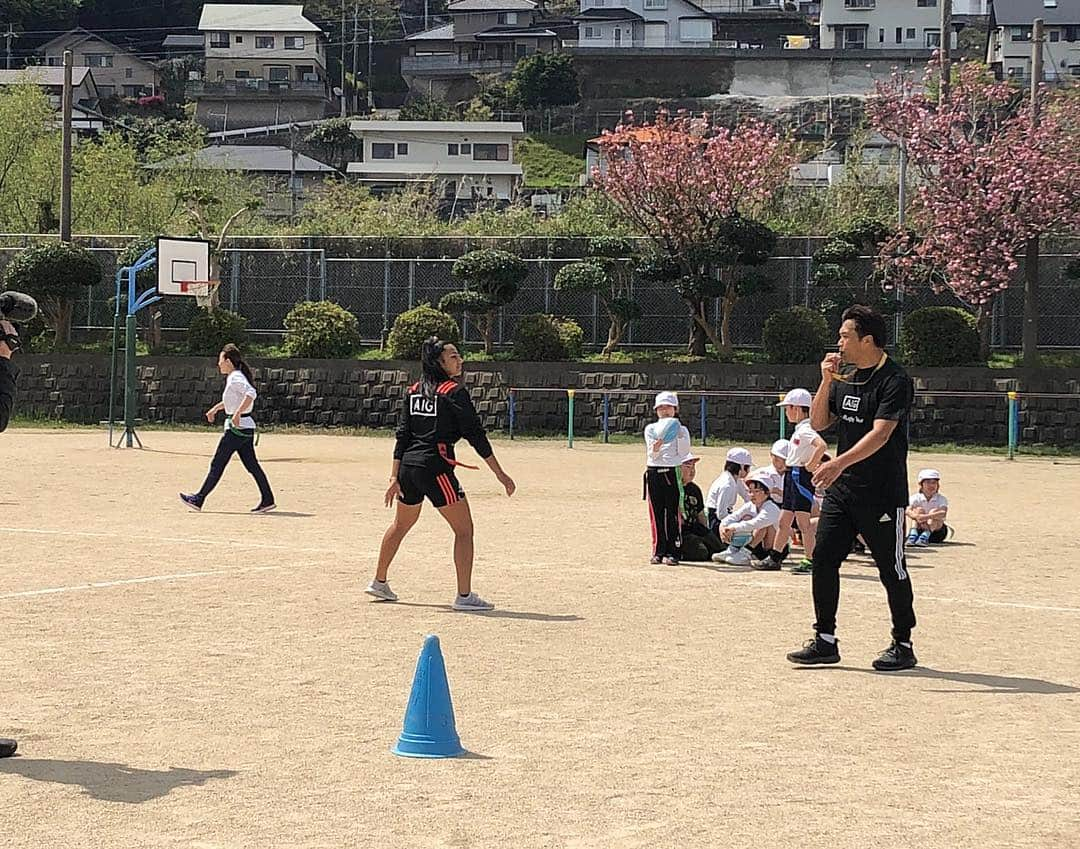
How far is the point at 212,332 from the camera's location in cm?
3572

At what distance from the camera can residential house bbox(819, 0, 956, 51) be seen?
92688 millimetres

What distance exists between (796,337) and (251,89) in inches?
2715

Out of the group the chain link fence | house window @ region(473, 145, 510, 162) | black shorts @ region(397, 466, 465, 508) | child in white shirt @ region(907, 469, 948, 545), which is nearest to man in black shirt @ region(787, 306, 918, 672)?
black shorts @ region(397, 466, 465, 508)

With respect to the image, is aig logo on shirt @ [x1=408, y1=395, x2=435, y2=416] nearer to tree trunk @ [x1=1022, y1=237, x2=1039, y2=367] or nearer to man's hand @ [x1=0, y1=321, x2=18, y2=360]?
man's hand @ [x1=0, y1=321, x2=18, y2=360]

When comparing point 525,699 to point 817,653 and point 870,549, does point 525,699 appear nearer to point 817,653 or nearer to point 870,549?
point 817,653

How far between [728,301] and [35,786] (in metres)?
29.2

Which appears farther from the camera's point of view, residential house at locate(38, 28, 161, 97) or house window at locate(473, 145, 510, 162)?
residential house at locate(38, 28, 161, 97)

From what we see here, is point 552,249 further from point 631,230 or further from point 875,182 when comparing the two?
point 875,182

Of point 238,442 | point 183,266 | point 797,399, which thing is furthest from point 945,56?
point 797,399

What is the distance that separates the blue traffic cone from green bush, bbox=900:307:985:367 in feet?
87.7

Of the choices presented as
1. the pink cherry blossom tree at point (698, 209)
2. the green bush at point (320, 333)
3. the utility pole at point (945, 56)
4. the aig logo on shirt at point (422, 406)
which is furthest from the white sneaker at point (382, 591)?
the utility pole at point (945, 56)

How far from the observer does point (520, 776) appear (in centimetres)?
623

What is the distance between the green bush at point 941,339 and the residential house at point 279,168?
44.1 metres

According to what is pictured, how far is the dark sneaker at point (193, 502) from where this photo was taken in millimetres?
17516
